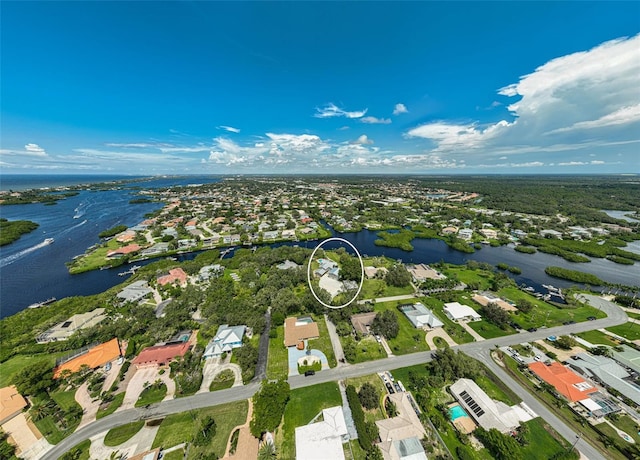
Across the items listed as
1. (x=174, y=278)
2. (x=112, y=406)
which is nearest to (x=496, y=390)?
(x=112, y=406)

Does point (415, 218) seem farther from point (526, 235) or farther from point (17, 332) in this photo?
point (17, 332)

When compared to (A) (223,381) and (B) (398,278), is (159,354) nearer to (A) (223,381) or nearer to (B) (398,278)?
(A) (223,381)

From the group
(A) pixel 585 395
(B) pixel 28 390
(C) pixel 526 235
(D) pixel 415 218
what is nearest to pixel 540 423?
(A) pixel 585 395

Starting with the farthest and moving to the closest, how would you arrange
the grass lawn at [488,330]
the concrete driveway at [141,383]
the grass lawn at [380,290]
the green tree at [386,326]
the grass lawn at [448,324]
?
the grass lawn at [380,290], the grass lawn at [488,330], the grass lawn at [448,324], the green tree at [386,326], the concrete driveway at [141,383]

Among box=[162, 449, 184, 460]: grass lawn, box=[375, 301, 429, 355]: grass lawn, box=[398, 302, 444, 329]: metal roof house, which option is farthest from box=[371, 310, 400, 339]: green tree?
box=[162, 449, 184, 460]: grass lawn

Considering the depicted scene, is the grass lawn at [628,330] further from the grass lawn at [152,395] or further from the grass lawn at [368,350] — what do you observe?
the grass lawn at [152,395]

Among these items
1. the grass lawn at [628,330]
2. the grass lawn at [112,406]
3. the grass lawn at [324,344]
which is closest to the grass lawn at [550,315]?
the grass lawn at [628,330]

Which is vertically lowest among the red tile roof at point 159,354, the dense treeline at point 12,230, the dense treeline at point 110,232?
the red tile roof at point 159,354
